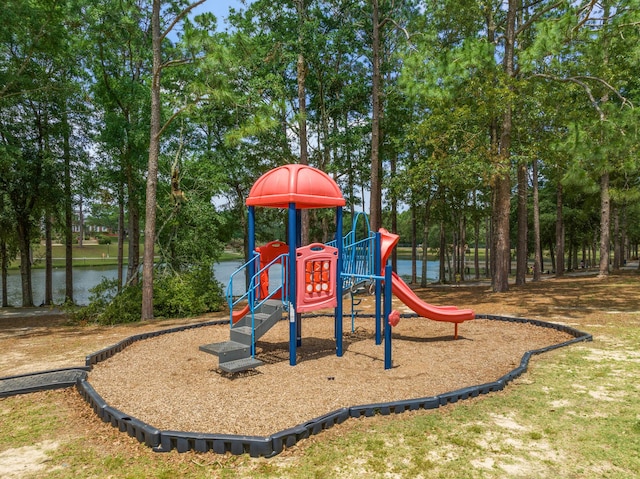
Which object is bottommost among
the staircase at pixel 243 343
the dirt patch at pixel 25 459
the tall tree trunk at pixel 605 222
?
the dirt patch at pixel 25 459

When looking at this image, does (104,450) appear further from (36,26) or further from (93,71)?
(93,71)

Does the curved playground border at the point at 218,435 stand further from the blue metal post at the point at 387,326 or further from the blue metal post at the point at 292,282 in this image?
the blue metal post at the point at 292,282

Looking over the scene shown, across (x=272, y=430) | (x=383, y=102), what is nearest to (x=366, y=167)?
(x=383, y=102)

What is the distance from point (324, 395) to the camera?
533cm

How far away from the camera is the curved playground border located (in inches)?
153

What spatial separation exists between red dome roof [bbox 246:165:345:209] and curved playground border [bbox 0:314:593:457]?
3556mm

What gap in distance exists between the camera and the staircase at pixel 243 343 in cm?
632

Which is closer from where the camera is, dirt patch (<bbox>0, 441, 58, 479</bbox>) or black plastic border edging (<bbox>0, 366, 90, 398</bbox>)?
dirt patch (<bbox>0, 441, 58, 479</bbox>)

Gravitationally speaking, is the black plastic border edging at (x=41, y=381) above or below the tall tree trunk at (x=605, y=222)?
below

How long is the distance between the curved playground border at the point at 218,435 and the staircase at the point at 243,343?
1718mm

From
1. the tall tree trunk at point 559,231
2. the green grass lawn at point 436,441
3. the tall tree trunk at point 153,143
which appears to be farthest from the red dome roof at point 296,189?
the tall tree trunk at point 559,231

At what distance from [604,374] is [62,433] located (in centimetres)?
700

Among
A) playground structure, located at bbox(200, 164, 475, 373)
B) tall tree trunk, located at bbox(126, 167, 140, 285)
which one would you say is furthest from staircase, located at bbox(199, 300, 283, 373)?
tall tree trunk, located at bbox(126, 167, 140, 285)

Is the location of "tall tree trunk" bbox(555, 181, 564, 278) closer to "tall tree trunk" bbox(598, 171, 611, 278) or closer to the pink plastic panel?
"tall tree trunk" bbox(598, 171, 611, 278)
